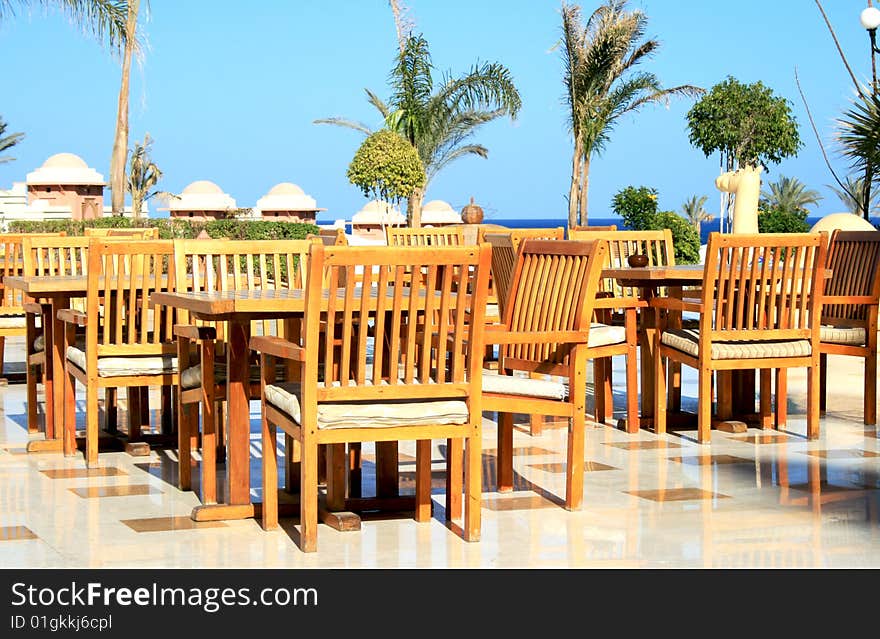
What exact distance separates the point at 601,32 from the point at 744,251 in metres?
16.6

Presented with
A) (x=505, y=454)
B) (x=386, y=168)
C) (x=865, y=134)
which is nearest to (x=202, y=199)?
(x=386, y=168)

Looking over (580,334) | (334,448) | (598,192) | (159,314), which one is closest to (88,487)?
(159,314)

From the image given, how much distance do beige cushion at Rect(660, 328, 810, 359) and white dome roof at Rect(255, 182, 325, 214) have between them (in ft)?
93.8

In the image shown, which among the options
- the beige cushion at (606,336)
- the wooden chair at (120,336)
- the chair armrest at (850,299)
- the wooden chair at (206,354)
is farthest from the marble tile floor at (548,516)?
→ the chair armrest at (850,299)

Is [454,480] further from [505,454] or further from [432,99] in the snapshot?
[432,99]

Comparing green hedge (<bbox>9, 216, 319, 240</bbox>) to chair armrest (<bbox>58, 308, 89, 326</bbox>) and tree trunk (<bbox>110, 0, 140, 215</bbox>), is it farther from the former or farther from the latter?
chair armrest (<bbox>58, 308, 89, 326</bbox>)

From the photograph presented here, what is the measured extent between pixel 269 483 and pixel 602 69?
60.4 ft

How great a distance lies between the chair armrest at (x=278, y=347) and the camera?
12.3 feet

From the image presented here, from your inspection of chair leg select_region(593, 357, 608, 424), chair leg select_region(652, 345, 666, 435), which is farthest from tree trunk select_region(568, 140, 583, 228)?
chair leg select_region(652, 345, 666, 435)

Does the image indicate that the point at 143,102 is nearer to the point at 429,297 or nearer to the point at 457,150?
the point at 457,150

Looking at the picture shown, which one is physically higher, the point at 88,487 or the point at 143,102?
the point at 143,102

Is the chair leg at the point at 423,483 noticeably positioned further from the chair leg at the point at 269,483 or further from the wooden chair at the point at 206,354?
the wooden chair at the point at 206,354

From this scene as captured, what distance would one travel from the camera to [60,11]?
13.5 m

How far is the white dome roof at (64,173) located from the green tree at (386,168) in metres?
14.5
